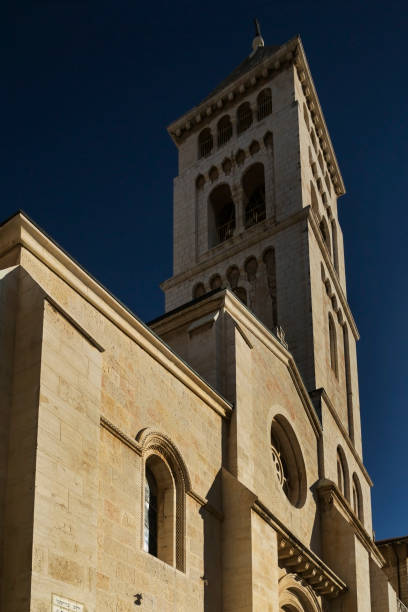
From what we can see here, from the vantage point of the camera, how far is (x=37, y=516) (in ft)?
34.9

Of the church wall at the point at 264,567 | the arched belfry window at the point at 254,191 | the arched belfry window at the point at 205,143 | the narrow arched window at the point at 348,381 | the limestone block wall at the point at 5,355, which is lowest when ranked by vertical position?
the church wall at the point at 264,567

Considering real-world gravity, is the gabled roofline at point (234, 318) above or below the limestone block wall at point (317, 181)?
below

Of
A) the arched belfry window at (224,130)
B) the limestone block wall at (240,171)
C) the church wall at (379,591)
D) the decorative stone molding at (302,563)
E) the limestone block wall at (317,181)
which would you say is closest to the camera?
the decorative stone molding at (302,563)

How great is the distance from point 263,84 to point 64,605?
92.8ft

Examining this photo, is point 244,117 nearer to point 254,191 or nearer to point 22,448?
point 254,191

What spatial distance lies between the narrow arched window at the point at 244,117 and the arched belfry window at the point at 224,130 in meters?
0.51

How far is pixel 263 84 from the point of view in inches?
1394

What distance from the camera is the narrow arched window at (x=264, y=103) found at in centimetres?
3462

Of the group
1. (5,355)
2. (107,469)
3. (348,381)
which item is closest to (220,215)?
(348,381)

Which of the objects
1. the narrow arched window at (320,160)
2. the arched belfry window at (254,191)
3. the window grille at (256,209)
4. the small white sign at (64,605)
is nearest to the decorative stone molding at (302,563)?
the small white sign at (64,605)

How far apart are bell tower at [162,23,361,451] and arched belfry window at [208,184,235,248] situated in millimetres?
50

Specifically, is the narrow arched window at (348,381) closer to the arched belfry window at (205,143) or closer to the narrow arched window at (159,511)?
the arched belfry window at (205,143)

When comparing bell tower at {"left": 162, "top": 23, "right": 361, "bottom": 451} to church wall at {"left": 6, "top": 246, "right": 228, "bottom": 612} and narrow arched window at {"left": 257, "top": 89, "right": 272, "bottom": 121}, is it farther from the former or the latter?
church wall at {"left": 6, "top": 246, "right": 228, "bottom": 612}

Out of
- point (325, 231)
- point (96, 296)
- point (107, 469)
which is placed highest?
point (325, 231)
